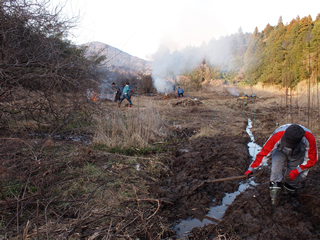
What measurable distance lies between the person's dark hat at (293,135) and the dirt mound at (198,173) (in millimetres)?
1311

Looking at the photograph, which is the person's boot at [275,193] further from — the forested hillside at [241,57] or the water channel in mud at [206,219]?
the forested hillside at [241,57]

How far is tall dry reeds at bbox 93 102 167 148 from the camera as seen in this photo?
5461 mm

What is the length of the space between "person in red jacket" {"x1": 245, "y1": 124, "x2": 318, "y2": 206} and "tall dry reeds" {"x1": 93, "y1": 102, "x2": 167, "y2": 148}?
10.5 ft

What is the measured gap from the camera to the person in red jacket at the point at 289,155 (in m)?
2.71

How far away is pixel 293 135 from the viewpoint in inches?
104

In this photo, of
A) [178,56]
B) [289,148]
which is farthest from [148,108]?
[178,56]

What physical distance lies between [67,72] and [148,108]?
2.41 metres

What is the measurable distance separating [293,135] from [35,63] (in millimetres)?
4472

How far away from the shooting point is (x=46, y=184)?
332 cm

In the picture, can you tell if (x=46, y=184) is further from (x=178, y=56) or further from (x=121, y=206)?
(x=178, y=56)

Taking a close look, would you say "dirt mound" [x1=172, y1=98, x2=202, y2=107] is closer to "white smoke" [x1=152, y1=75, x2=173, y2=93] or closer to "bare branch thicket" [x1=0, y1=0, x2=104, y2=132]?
"bare branch thicket" [x1=0, y1=0, x2=104, y2=132]

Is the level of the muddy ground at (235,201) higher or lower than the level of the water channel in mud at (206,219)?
higher

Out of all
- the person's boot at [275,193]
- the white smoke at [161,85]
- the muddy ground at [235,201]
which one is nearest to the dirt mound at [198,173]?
the muddy ground at [235,201]

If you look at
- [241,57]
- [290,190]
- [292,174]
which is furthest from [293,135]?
[241,57]
